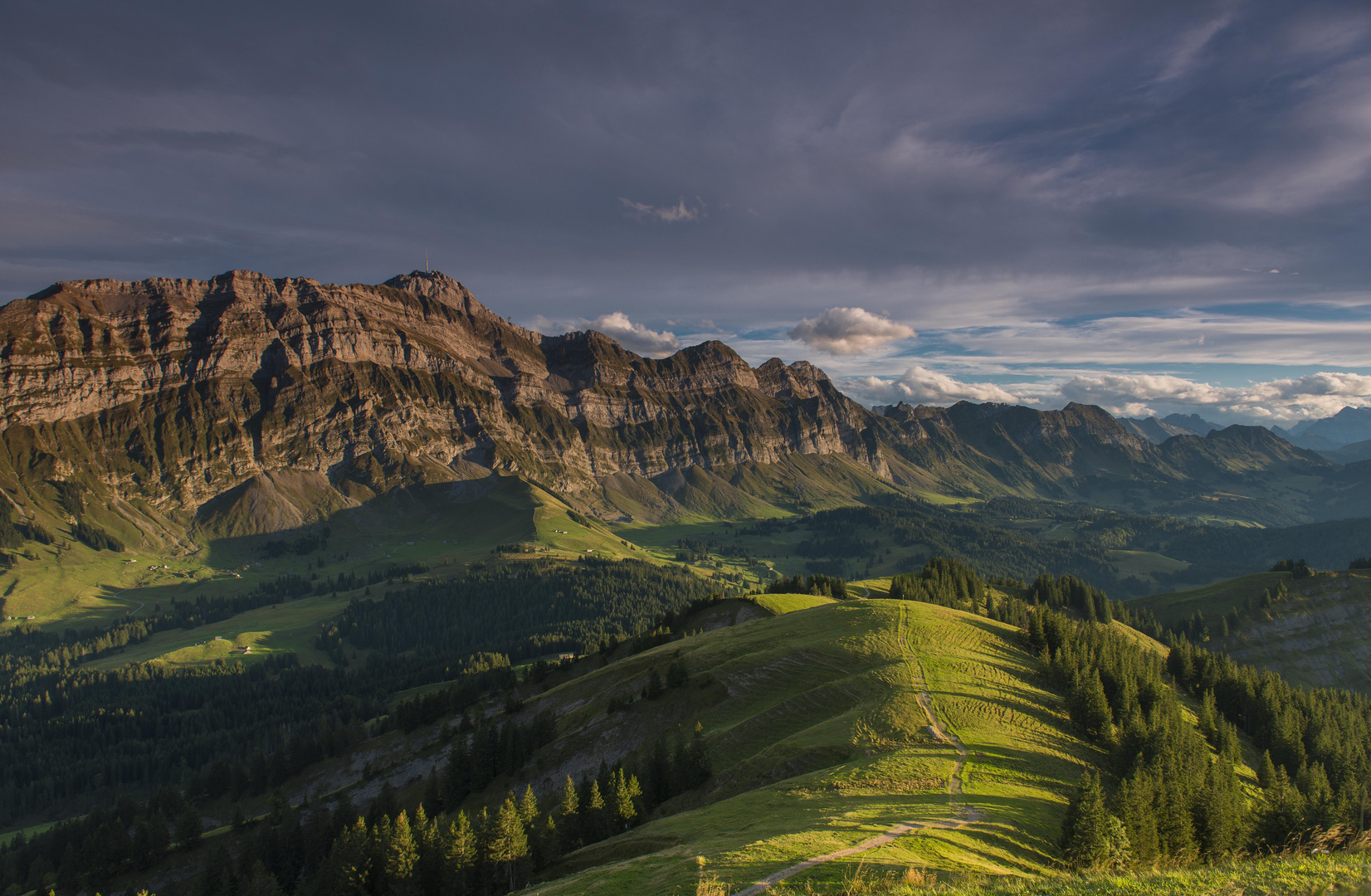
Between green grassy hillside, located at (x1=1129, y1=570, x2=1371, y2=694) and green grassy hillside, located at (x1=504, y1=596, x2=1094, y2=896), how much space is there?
10978 cm

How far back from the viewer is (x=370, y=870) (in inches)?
2301

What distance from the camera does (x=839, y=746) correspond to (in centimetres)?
4912

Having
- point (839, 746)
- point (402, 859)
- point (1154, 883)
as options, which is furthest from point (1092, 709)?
point (402, 859)

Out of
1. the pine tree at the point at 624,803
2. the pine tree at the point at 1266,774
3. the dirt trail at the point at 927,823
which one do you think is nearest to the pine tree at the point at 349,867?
the pine tree at the point at 624,803

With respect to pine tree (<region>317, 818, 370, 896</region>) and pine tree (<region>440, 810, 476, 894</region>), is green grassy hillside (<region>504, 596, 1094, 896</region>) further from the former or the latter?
pine tree (<region>317, 818, 370, 896</region>)

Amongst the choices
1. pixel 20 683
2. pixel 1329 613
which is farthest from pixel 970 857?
pixel 20 683

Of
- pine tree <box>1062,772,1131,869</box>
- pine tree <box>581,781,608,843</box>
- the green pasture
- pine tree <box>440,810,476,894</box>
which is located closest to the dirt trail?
pine tree <box>1062,772,1131,869</box>

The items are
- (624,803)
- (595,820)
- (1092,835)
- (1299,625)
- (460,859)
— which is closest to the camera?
(1092,835)

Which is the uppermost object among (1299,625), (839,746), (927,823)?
(927,823)

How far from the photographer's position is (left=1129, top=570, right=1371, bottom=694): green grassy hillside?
463 feet

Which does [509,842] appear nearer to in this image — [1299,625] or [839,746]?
[839,746]

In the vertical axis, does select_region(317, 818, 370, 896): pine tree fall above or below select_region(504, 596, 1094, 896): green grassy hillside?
below

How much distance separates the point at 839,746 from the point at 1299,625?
6800 inches

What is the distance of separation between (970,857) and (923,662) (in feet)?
136
